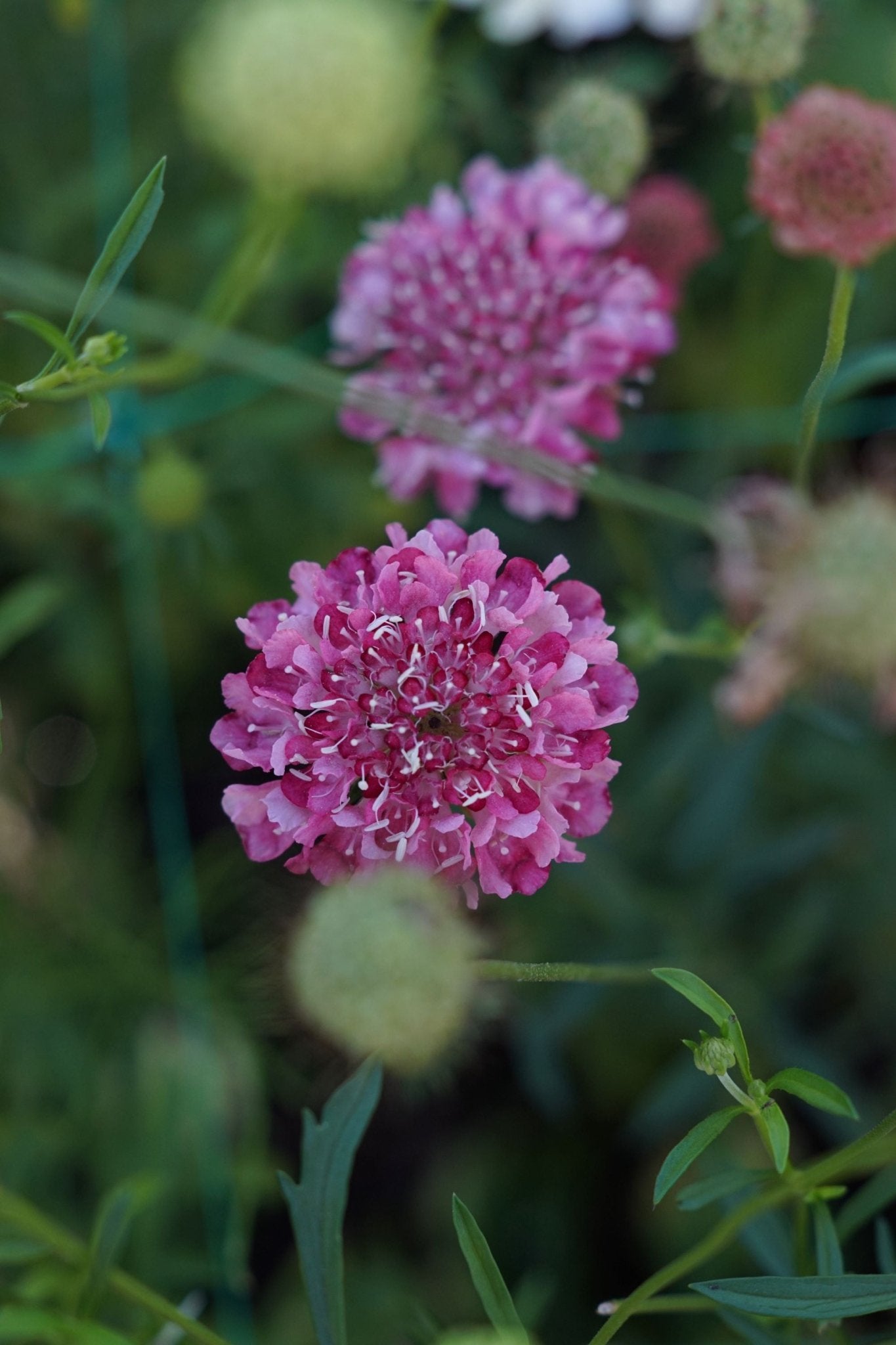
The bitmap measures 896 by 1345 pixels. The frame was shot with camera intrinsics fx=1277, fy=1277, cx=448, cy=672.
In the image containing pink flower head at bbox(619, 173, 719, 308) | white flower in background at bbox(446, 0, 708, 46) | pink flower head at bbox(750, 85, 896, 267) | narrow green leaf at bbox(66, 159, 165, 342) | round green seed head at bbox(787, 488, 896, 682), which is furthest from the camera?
white flower in background at bbox(446, 0, 708, 46)

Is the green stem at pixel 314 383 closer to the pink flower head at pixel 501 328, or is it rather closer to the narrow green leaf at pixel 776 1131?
the pink flower head at pixel 501 328

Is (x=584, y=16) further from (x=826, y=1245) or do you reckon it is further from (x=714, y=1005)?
(x=826, y=1245)

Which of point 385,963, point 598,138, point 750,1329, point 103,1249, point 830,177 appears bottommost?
point 750,1329

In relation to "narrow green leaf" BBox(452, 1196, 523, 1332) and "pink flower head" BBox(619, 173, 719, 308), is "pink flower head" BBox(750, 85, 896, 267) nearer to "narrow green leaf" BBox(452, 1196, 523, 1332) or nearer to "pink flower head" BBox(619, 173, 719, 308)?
"pink flower head" BBox(619, 173, 719, 308)

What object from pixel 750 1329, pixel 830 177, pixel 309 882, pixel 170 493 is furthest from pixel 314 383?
pixel 750 1329

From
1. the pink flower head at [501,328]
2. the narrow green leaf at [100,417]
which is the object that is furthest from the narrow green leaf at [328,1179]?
the pink flower head at [501,328]

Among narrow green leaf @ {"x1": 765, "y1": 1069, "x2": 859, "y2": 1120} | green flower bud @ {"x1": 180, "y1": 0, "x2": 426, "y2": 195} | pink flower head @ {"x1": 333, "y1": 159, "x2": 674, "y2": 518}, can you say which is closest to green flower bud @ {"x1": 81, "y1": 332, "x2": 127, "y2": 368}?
pink flower head @ {"x1": 333, "y1": 159, "x2": 674, "y2": 518}
